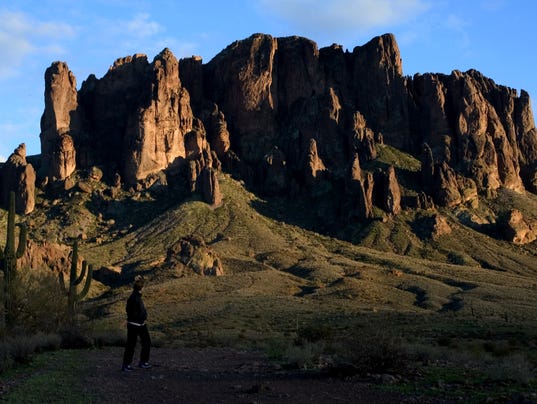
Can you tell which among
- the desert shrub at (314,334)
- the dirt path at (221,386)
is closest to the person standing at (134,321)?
the dirt path at (221,386)

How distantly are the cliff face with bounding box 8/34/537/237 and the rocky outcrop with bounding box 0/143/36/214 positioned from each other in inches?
248

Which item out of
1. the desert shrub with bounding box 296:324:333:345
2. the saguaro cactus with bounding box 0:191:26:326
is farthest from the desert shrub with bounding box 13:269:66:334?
the desert shrub with bounding box 296:324:333:345

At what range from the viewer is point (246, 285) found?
8081 centimetres

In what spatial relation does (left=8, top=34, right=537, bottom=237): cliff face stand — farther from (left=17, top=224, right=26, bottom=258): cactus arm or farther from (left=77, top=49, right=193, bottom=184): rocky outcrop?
(left=17, top=224, right=26, bottom=258): cactus arm

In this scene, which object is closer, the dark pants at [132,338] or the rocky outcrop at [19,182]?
the dark pants at [132,338]

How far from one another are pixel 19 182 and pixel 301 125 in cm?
5911

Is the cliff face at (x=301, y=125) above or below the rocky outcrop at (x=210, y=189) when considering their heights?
above

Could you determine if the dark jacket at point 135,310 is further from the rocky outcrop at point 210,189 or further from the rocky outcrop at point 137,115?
the rocky outcrop at point 137,115

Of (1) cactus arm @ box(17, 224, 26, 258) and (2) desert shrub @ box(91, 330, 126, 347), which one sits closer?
(1) cactus arm @ box(17, 224, 26, 258)

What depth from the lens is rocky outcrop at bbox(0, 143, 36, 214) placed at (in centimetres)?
12300

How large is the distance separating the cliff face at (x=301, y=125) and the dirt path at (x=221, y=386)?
335ft

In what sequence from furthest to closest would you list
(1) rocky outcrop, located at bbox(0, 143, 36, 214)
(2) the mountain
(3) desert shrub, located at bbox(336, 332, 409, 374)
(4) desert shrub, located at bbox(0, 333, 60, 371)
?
(1) rocky outcrop, located at bbox(0, 143, 36, 214)
(2) the mountain
(4) desert shrub, located at bbox(0, 333, 60, 371)
(3) desert shrub, located at bbox(336, 332, 409, 374)

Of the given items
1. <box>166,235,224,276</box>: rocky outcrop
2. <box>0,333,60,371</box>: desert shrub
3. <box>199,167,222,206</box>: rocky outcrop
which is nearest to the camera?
<box>0,333,60,371</box>: desert shrub

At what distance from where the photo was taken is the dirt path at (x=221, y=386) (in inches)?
528
